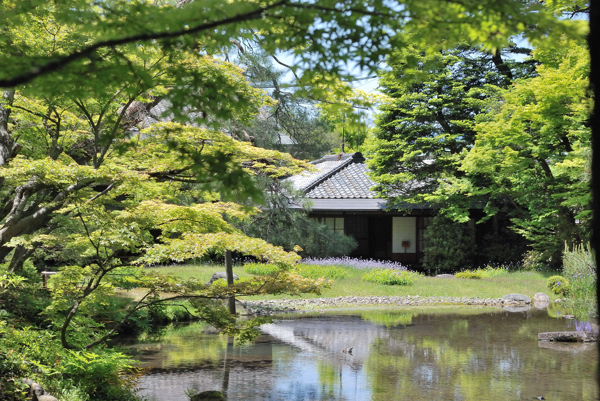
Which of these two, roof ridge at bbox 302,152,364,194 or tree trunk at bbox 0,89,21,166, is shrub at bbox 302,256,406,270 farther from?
tree trunk at bbox 0,89,21,166

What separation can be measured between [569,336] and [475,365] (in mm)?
2927

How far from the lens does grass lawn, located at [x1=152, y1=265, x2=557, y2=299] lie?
16.8 m

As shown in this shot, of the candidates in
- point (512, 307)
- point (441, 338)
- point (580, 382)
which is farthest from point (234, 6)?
point (512, 307)

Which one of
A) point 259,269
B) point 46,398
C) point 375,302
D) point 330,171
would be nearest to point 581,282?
point 375,302

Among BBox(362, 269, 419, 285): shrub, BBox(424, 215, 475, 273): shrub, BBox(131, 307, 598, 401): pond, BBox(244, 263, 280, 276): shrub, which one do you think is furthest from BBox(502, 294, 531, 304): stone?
BBox(244, 263, 280, 276): shrub

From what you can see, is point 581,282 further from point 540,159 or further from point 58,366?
point 540,159

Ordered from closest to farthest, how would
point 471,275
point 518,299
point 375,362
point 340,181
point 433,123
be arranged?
point 375,362, point 518,299, point 471,275, point 433,123, point 340,181

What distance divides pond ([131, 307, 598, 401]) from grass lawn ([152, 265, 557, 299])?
321 cm

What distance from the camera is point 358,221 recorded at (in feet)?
80.2

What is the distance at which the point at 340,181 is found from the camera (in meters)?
25.4

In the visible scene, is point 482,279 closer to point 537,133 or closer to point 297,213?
point 537,133

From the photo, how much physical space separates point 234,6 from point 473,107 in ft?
70.4

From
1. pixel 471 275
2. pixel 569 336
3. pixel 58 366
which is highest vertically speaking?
pixel 471 275

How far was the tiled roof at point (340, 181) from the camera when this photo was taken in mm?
23797
